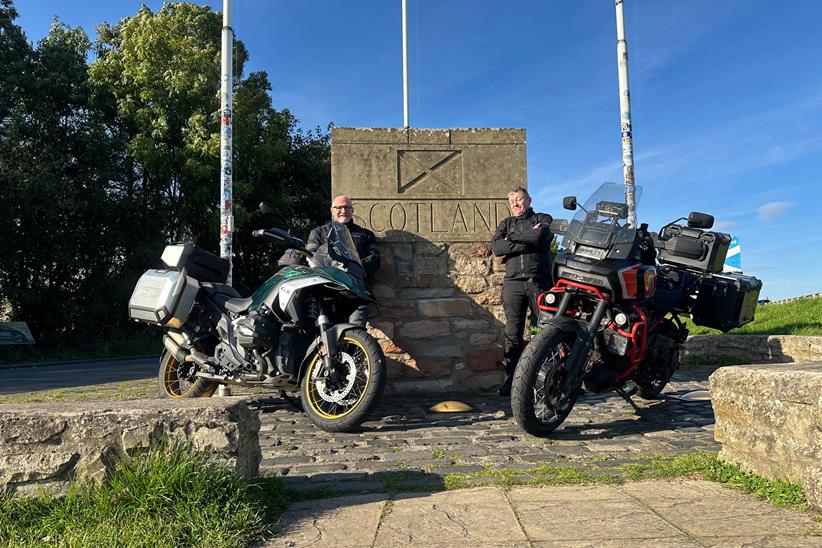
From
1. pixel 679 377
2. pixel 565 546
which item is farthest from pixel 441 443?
pixel 679 377

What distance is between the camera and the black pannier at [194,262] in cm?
484

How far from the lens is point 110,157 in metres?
18.6

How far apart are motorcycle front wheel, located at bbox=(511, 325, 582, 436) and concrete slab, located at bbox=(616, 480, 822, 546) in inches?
32.8

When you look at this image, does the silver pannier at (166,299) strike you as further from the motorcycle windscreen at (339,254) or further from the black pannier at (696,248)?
the black pannier at (696,248)

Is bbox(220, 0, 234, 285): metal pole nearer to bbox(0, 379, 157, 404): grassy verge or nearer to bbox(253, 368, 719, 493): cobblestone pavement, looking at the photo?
bbox(0, 379, 157, 404): grassy verge

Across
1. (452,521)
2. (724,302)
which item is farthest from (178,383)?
(724,302)

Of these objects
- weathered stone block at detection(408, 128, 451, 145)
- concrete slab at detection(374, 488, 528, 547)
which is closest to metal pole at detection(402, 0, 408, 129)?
weathered stone block at detection(408, 128, 451, 145)

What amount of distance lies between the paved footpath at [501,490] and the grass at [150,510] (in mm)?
211

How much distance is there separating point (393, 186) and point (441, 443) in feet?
9.53

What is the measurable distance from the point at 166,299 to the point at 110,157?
16.4 m

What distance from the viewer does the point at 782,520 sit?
2.39 m

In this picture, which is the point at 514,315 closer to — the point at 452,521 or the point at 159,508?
the point at 452,521

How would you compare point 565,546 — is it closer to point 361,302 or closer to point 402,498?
point 402,498

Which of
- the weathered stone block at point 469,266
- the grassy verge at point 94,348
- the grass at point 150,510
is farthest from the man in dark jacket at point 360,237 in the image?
the grassy verge at point 94,348
